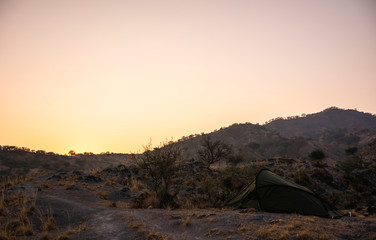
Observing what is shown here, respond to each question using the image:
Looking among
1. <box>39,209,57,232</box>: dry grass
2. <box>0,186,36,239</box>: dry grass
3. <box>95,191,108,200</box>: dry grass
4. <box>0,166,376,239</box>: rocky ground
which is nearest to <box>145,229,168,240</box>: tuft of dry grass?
<box>0,166,376,239</box>: rocky ground

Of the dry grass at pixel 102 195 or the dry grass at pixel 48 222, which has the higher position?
the dry grass at pixel 48 222

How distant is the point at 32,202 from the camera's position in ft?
36.0

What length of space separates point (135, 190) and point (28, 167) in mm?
36848

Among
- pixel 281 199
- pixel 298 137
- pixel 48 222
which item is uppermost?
pixel 298 137

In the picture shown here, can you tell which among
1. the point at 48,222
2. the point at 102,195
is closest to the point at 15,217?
the point at 48,222

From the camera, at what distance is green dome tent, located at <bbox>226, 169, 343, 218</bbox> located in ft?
33.0

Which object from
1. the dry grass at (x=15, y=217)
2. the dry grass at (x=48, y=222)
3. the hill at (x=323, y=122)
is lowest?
the dry grass at (x=48, y=222)

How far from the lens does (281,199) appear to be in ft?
34.6

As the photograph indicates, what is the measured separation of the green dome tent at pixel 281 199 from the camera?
396 inches

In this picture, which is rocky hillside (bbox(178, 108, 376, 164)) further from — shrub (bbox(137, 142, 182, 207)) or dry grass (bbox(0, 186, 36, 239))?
dry grass (bbox(0, 186, 36, 239))

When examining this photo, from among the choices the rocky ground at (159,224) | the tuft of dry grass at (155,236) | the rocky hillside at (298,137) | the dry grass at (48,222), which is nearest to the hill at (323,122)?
the rocky hillside at (298,137)

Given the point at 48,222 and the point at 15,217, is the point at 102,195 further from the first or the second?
the point at 48,222

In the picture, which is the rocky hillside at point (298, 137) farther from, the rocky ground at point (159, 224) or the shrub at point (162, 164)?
the rocky ground at point (159, 224)

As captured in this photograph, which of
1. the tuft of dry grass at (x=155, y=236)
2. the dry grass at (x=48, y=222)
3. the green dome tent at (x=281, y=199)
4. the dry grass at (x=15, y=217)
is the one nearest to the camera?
the tuft of dry grass at (x=155, y=236)
